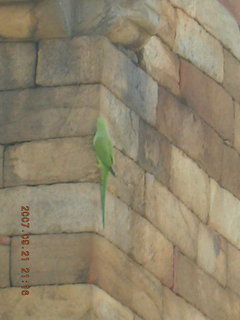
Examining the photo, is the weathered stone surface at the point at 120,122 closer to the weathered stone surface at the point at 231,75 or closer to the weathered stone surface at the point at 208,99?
the weathered stone surface at the point at 208,99

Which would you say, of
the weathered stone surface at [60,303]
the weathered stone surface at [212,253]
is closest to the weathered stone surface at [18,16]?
the weathered stone surface at [60,303]

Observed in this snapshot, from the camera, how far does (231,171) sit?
48.3 feet

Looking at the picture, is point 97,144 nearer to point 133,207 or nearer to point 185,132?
point 133,207

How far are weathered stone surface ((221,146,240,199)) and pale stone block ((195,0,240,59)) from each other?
80cm

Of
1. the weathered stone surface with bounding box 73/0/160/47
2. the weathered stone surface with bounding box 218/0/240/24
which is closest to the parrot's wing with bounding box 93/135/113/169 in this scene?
the weathered stone surface with bounding box 73/0/160/47

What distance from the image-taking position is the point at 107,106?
42.6ft

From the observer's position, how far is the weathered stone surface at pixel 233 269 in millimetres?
14453

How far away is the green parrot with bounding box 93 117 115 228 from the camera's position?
41.8 ft

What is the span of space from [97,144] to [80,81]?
47cm

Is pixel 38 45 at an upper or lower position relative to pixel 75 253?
upper

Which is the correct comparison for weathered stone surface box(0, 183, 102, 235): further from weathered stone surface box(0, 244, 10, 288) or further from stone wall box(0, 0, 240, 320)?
weathered stone surface box(0, 244, 10, 288)

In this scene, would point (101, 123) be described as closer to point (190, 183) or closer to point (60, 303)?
point (60, 303)

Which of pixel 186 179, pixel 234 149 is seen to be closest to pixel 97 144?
pixel 186 179

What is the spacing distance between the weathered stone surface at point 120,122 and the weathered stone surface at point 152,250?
45 cm
